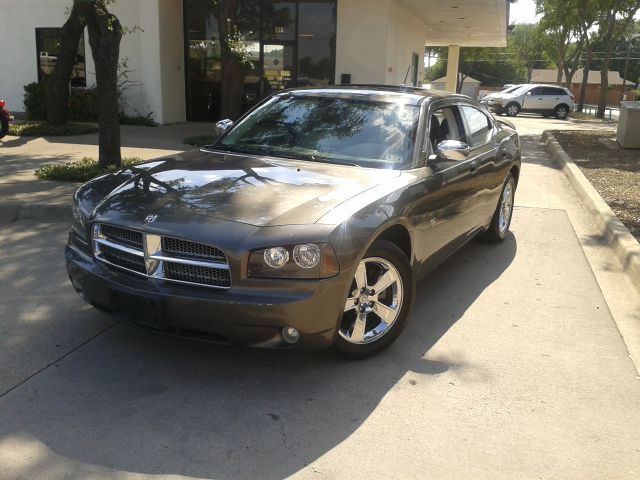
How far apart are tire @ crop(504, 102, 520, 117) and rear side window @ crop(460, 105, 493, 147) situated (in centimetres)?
2865

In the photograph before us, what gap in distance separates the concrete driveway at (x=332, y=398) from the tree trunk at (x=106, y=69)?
166 inches

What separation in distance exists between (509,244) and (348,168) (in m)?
3.18

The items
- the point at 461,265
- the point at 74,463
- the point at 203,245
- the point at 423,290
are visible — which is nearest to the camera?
the point at 74,463

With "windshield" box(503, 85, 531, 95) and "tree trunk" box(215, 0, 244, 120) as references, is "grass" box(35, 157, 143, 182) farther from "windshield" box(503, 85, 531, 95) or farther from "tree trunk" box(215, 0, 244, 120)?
"windshield" box(503, 85, 531, 95)

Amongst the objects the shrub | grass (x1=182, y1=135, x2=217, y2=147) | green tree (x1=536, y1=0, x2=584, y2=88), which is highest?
green tree (x1=536, y1=0, x2=584, y2=88)

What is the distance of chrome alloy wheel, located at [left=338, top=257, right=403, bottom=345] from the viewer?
3.79m

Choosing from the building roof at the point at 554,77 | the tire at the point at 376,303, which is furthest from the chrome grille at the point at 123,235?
the building roof at the point at 554,77

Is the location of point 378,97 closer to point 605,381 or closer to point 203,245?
point 203,245

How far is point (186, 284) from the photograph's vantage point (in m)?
3.46

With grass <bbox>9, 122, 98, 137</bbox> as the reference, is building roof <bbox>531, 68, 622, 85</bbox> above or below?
above

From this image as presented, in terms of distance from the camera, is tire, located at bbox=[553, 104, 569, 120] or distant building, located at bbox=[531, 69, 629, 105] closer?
tire, located at bbox=[553, 104, 569, 120]

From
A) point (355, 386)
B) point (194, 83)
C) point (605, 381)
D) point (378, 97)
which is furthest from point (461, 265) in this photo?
point (194, 83)

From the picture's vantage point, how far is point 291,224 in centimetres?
341

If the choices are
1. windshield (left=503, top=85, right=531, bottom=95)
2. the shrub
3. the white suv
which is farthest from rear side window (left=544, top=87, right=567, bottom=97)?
the shrub
